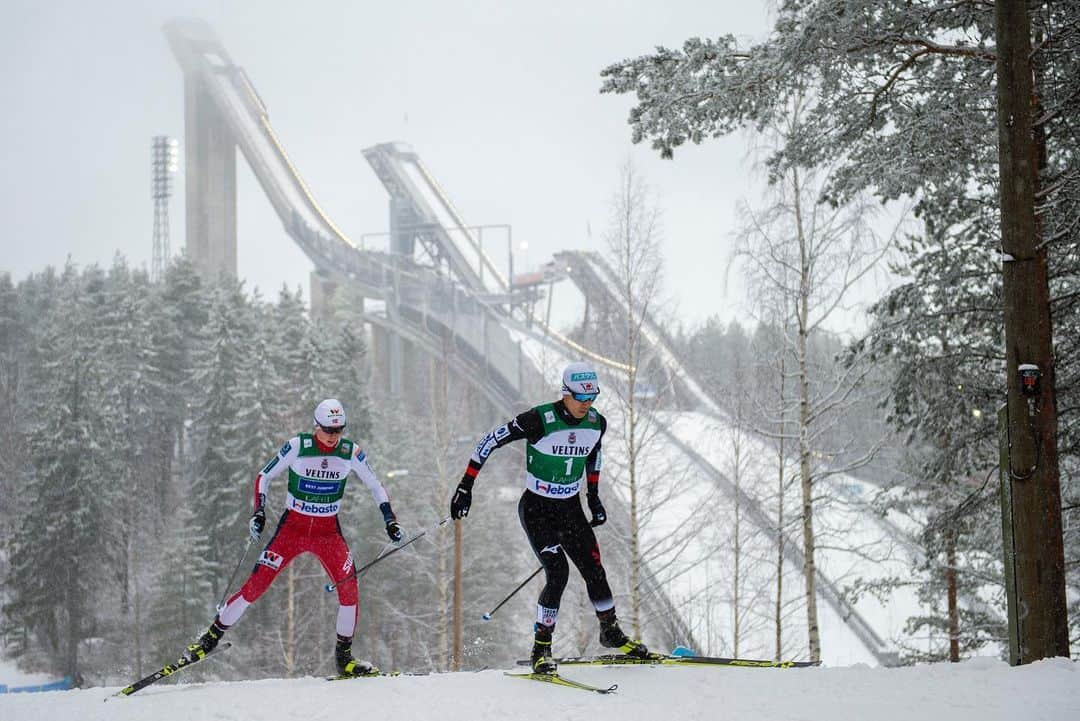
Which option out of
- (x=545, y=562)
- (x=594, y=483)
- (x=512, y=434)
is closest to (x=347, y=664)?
(x=545, y=562)

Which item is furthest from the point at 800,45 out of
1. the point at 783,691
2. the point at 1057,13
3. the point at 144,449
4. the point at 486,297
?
the point at 486,297

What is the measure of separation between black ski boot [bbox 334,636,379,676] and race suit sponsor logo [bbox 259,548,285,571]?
2.64 feet

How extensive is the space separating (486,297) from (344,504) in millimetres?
26271

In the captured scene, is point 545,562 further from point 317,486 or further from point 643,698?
point 317,486

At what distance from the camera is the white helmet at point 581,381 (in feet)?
22.4

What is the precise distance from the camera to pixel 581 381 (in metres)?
6.84

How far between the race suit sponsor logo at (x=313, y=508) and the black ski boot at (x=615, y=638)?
235 cm

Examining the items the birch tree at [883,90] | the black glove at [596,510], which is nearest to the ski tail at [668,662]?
the black glove at [596,510]

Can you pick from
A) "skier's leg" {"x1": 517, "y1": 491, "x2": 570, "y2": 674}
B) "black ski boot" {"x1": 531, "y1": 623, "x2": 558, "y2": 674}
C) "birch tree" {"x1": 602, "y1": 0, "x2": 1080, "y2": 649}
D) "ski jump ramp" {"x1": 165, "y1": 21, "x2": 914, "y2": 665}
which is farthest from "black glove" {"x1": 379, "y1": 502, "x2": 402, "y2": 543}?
"ski jump ramp" {"x1": 165, "y1": 21, "x2": 914, "y2": 665}

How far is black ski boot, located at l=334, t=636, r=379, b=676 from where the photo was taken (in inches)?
281

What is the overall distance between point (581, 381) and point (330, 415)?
2.10m

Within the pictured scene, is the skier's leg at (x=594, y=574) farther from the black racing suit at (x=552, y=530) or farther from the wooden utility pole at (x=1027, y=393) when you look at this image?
the wooden utility pole at (x=1027, y=393)

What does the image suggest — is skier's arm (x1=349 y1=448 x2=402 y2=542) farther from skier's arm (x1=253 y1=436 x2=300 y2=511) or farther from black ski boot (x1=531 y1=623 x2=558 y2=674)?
black ski boot (x1=531 y1=623 x2=558 y2=674)

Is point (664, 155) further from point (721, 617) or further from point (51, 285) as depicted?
point (51, 285)
